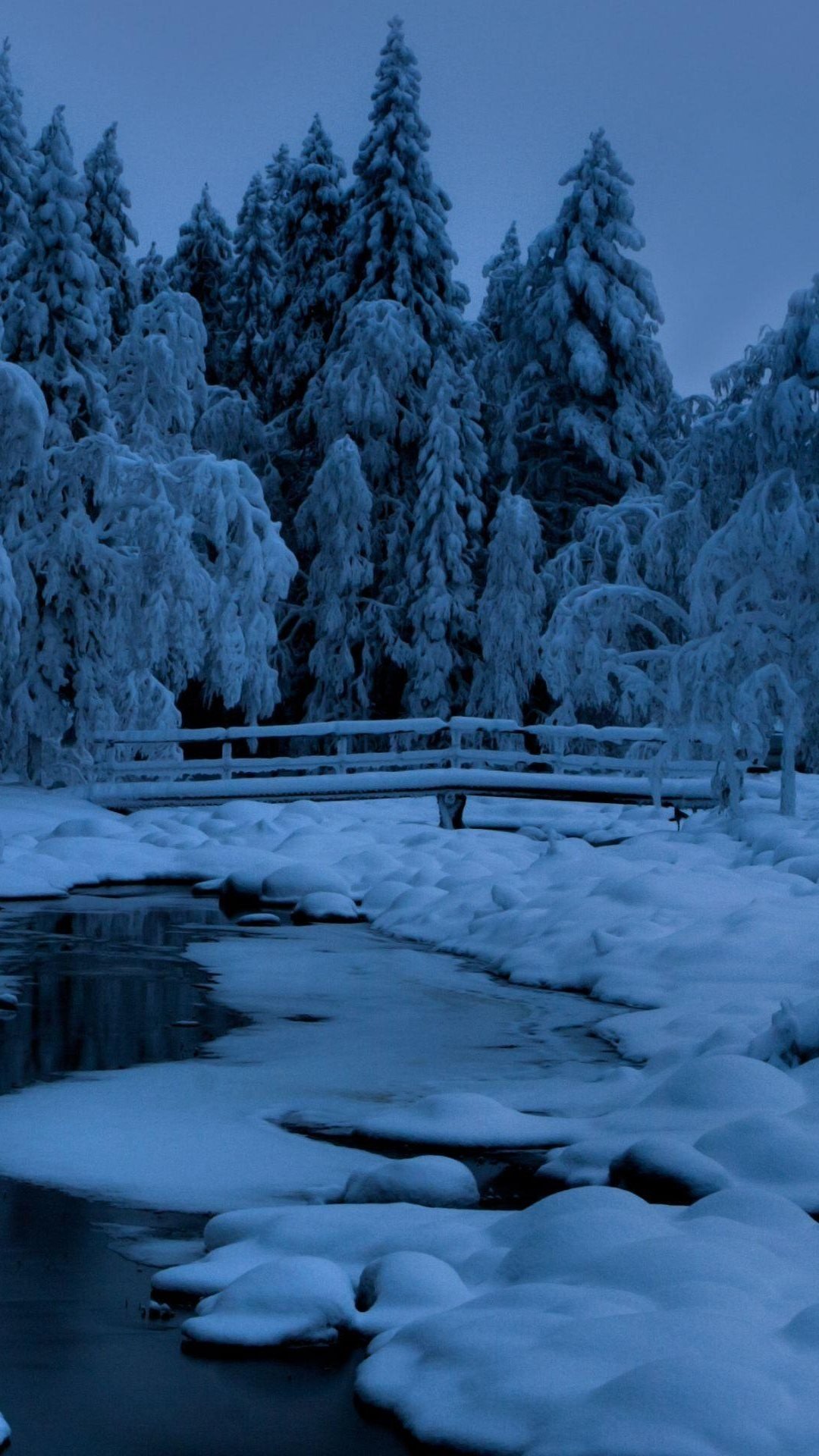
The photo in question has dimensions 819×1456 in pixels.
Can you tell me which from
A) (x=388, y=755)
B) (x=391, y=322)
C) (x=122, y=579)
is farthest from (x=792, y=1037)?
(x=391, y=322)

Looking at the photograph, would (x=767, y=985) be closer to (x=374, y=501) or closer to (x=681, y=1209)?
(x=681, y=1209)

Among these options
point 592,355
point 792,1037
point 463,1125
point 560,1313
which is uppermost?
point 592,355

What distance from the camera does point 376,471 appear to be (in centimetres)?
2844

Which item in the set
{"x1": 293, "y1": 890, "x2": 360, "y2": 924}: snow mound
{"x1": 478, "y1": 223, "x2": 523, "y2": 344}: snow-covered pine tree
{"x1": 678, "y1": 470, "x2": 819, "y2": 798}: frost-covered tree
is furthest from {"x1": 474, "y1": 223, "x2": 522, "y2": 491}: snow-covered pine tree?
{"x1": 293, "y1": 890, "x2": 360, "y2": 924}: snow mound

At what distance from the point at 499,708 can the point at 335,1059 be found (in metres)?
20.2

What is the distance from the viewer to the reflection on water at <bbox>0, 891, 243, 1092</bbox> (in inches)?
284

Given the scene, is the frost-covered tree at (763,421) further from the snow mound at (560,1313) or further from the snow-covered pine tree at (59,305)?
the snow mound at (560,1313)

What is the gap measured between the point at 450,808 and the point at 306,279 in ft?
48.3

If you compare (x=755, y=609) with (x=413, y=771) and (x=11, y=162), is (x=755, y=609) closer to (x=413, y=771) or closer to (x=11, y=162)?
(x=413, y=771)

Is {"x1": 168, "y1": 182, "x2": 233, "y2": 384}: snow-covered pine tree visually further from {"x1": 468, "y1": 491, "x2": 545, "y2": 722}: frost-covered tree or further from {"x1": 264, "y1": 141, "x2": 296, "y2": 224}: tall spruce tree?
{"x1": 468, "y1": 491, "x2": 545, "y2": 722}: frost-covered tree

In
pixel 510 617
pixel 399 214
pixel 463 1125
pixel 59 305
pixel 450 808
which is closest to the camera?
pixel 463 1125

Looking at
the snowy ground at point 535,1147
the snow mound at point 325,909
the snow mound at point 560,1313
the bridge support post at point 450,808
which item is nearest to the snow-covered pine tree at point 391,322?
the bridge support post at point 450,808

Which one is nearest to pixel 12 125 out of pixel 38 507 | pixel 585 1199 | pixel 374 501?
pixel 374 501

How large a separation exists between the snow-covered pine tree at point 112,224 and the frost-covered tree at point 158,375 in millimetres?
6822
